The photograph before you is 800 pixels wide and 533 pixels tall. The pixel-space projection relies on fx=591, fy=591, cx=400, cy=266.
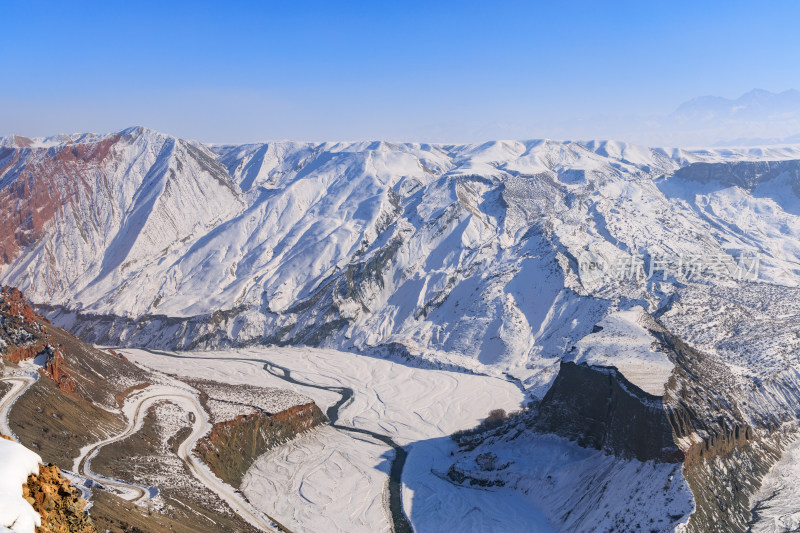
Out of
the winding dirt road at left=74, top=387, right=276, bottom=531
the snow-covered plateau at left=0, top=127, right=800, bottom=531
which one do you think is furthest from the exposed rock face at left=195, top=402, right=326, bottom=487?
the snow-covered plateau at left=0, top=127, right=800, bottom=531

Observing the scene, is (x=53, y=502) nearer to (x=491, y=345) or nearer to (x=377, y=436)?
(x=377, y=436)

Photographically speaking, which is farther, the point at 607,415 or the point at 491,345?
the point at 491,345

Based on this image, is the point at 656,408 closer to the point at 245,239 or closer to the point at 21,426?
the point at 21,426

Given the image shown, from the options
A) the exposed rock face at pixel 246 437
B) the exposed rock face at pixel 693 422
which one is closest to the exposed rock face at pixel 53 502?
the exposed rock face at pixel 246 437

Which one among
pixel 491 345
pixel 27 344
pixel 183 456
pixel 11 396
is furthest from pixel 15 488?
pixel 491 345

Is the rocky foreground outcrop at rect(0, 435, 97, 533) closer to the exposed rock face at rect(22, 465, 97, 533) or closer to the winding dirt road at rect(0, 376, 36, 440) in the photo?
the exposed rock face at rect(22, 465, 97, 533)

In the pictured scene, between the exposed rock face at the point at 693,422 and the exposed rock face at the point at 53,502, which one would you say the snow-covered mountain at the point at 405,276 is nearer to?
the exposed rock face at the point at 693,422
